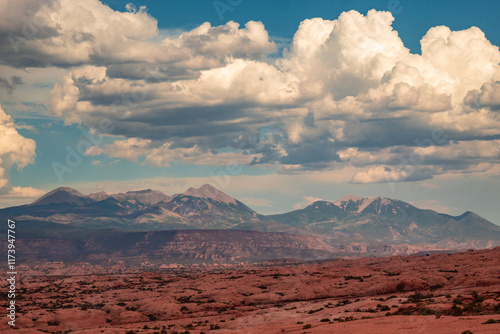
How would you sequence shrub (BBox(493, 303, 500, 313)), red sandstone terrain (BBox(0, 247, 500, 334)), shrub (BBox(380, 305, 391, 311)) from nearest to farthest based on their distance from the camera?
shrub (BBox(493, 303, 500, 313)) < red sandstone terrain (BBox(0, 247, 500, 334)) < shrub (BBox(380, 305, 391, 311))

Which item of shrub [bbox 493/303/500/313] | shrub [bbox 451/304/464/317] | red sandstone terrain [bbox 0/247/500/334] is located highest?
shrub [bbox 493/303/500/313]

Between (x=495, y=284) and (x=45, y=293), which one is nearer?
(x=495, y=284)

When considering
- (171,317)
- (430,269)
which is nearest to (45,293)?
(171,317)

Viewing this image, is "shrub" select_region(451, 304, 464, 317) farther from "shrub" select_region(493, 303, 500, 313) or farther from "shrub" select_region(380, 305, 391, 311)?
"shrub" select_region(380, 305, 391, 311)

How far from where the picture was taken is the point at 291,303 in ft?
410

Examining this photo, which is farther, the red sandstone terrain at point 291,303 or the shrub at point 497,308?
the red sandstone terrain at point 291,303

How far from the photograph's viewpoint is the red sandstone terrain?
240 feet

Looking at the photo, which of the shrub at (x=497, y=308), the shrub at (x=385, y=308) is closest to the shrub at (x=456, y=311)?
the shrub at (x=497, y=308)

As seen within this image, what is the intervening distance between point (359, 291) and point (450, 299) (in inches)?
1557

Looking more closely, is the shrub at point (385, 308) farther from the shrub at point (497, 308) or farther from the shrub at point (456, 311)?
the shrub at point (497, 308)

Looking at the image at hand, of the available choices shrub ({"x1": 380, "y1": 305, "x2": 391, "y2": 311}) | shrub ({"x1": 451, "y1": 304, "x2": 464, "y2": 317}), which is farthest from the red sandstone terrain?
shrub ({"x1": 380, "y1": 305, "x2": 391, "y2": 311})

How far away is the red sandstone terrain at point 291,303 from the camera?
73000 mm

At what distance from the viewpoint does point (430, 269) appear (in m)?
152

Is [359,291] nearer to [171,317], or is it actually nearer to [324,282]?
[324,282]
